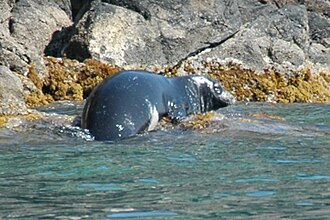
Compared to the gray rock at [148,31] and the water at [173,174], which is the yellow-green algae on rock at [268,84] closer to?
→ the gray rock at [148,31]

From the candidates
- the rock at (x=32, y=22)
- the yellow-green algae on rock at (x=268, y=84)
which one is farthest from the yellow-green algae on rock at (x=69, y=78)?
the yellow-green algae on rock at (x=268, y=84)

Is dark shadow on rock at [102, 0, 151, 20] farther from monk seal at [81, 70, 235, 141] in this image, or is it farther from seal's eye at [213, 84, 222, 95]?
monk seal at [81, 70, 235, 141]

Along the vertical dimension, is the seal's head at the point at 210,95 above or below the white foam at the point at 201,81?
below

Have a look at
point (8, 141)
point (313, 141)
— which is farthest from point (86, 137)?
point (313, 141)

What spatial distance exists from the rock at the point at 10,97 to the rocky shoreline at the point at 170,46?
372 cm

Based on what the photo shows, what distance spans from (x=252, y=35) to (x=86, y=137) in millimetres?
8916

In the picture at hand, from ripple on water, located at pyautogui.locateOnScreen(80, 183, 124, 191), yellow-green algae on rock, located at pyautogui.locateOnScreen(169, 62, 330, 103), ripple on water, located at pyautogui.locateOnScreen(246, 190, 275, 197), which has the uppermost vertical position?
ripple on water, located at pyautogui.locateOnScreen(246, 190, 275, 197)

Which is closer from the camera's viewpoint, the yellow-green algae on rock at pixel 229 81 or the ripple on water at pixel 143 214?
the ripple on water at pixel 143 214

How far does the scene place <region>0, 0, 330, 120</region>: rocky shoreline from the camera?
1516cm

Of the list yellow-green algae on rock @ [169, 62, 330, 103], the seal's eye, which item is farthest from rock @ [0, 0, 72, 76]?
the seal's eye

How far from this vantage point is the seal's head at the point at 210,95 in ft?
37.0

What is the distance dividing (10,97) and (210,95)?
9.05 feet

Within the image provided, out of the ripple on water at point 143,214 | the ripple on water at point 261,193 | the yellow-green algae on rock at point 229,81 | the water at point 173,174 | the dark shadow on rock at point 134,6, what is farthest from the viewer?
the dark shadow on rock at point 134,6

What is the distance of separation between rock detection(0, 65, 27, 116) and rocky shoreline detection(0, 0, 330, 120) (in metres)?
3.72
